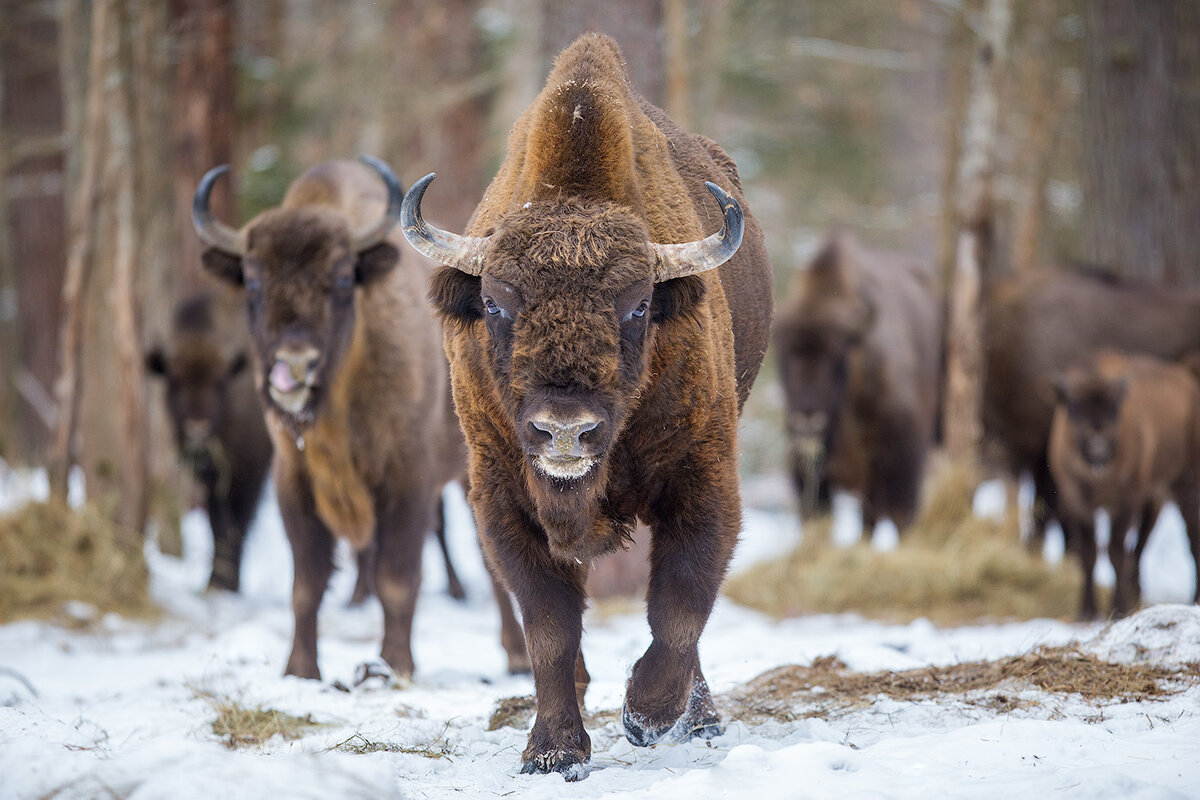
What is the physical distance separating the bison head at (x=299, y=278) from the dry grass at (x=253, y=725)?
201cm

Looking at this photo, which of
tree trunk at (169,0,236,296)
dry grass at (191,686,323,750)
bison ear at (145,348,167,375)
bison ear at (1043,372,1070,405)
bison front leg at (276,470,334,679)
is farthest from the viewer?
tree trunk at (169,0,236,296)

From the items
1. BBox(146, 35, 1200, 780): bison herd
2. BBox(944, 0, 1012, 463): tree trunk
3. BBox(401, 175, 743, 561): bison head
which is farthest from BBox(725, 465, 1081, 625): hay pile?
BBox(401, 175, 743, 561): bison head

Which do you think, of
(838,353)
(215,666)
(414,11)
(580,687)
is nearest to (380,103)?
(414,11)

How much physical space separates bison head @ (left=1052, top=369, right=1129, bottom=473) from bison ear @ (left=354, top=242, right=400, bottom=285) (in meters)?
5.91

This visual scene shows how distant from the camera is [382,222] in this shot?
7.10 m

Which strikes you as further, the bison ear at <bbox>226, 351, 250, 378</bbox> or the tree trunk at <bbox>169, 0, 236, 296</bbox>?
the tree trunk at <bbox>169, 0, 236, 296</bbox>

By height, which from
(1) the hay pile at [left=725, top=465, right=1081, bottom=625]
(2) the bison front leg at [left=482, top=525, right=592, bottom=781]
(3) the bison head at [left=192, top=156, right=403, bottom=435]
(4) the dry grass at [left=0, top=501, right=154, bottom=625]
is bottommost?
(1) the hay pile at [left=725, top=465, right=1081, bottom=625]

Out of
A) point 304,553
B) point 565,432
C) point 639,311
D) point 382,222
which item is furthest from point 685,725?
point 382,222

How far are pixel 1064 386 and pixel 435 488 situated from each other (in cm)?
566

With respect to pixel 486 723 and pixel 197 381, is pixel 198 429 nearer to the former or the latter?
pixel 197 381

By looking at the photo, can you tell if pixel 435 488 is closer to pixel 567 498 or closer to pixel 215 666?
pixel 215 666

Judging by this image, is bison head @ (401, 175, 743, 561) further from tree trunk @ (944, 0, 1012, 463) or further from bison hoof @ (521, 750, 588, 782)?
tree trunk @ (944, 0, 1012, 463)

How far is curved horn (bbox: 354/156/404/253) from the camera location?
7.06 metres

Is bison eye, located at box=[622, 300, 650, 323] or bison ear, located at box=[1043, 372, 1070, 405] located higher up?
bison eye, located at box=[622, 300, 650, 323]
